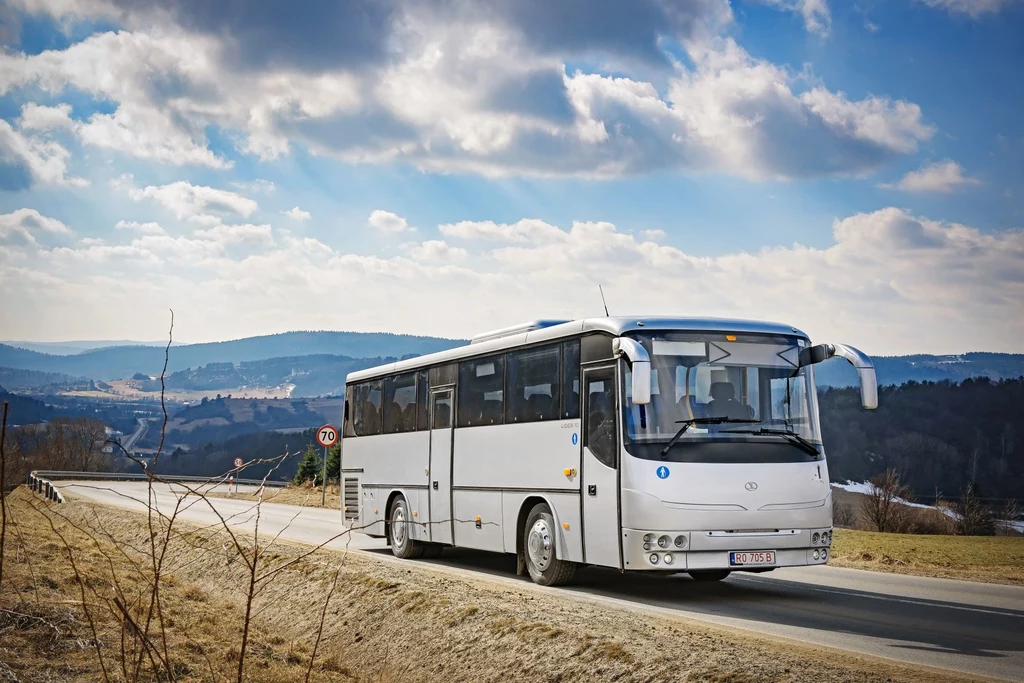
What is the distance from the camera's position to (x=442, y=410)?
18484 mm

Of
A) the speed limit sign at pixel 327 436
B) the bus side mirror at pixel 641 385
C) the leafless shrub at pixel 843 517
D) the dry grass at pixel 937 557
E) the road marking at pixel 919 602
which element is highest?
the speed limit sign at pixel 327 436

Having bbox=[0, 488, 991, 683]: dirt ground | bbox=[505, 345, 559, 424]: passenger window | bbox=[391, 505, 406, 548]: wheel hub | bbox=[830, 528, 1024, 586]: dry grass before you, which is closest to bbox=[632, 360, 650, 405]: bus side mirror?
bbox=[0, 488, 991, 683]: dirt ground

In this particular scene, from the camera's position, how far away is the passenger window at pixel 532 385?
14945mm

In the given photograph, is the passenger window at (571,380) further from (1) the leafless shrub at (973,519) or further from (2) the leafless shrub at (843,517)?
(2) the leafless shrub at (843,517)

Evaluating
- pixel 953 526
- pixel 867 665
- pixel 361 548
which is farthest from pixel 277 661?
pixel 953 526

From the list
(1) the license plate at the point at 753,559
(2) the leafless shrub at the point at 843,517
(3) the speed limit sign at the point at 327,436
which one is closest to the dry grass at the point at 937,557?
(1) the license plate at the point at 753,559

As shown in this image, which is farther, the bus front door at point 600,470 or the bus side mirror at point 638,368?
the bus front door at point 600,470

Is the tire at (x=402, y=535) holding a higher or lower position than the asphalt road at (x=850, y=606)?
higher

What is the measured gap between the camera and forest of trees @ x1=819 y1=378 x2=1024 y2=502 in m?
117

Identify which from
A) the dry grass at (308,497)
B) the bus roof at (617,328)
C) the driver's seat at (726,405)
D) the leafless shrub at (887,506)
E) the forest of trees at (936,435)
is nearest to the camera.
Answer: the driver's seat at (726,405)

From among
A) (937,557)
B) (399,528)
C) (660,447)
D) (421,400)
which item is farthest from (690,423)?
(937,557)

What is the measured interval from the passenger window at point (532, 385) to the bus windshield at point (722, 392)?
1.93 m

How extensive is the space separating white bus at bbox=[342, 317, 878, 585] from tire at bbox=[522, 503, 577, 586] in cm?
3

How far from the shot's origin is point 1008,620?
39.7ft
